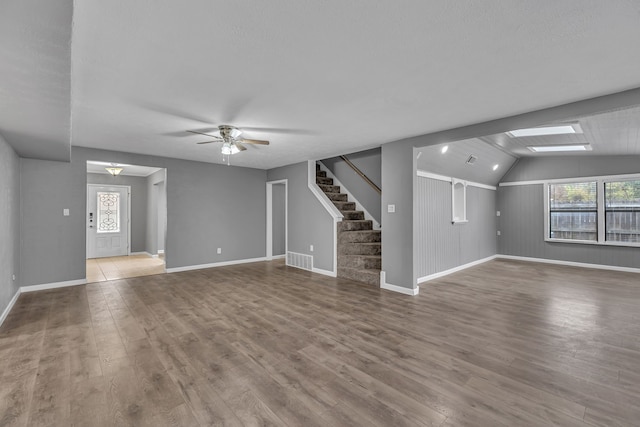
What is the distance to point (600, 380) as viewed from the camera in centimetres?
225

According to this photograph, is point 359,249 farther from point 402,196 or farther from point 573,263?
point 573,263

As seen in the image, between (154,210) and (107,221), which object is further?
(154,210)

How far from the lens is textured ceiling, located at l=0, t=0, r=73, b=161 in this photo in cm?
139

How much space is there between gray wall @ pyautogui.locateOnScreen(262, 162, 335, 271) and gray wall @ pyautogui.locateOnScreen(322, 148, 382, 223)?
1160 millimetres

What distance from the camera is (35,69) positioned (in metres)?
1.93

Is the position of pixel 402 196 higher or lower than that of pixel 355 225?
higher

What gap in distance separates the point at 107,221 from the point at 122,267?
2425 mm

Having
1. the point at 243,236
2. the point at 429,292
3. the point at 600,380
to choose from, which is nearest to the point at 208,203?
the point at 243,236

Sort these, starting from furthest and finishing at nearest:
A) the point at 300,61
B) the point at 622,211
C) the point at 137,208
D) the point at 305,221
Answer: the point at 137,208, the point at 305,221, the point at 622,211, the point at 300,61

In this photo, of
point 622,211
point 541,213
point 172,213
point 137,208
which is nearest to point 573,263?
point 541,213

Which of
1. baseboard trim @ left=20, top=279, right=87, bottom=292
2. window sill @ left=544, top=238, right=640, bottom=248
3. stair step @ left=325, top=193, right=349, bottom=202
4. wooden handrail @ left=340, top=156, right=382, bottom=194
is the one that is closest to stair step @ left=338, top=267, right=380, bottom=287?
stair step @ left=325, top=193, right=349, bottom=202

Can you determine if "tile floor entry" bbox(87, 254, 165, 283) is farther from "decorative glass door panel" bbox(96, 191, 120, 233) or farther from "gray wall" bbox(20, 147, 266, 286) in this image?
"decorative glass door panel" bbox(96, 191, 120, 233)

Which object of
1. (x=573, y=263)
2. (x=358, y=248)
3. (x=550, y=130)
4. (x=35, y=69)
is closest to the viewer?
(x=35, y=69)

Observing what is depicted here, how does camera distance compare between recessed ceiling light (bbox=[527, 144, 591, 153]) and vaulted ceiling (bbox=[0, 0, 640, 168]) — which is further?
recessed ceiling light (bbox=[527, 144, 591, 153])
